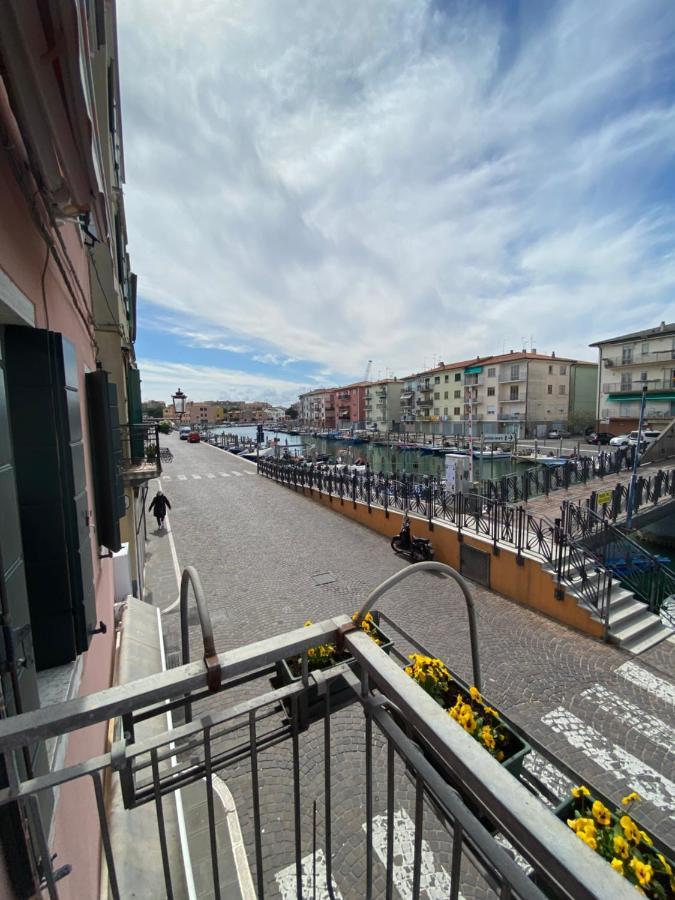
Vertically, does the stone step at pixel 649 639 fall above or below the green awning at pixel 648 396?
below

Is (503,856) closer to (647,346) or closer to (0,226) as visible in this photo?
(0,226)

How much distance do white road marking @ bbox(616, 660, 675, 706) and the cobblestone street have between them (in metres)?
0.02

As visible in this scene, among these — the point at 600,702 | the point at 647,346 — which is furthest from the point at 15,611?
the point at 647,346

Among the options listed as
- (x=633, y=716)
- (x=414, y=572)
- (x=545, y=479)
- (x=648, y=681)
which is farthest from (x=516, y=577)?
(x=414, y=572)

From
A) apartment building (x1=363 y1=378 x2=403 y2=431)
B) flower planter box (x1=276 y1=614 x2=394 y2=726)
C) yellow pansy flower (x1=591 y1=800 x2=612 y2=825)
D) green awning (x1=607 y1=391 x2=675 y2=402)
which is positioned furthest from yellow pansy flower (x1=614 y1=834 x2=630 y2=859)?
apartment building (x1=363 y1=378 x2=403 y2=431)

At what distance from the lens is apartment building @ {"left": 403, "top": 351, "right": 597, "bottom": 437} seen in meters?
51.9

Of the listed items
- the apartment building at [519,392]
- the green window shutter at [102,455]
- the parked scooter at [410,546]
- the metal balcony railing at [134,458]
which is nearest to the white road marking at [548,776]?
the green window shutter at [102,455]

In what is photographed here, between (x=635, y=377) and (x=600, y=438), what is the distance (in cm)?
906

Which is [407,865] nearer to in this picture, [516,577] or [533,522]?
[516,577]

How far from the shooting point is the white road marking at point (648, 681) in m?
6.30

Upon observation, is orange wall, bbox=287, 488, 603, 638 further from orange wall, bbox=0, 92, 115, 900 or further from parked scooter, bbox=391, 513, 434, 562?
orange wall, bbox=0, 92, 115, 900

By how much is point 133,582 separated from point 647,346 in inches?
2104

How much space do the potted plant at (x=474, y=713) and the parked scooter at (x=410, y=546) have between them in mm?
8498

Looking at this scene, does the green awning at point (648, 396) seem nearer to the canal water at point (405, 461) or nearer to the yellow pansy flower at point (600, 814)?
the canal water at point (405, 461)
